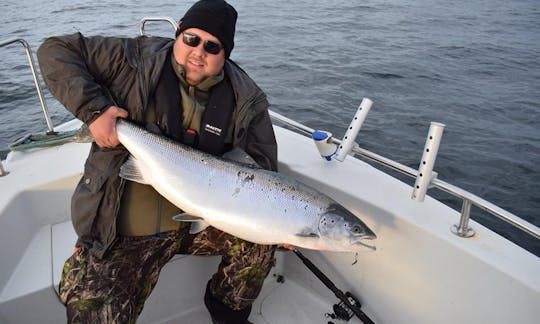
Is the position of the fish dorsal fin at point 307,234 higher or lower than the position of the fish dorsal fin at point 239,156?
lower

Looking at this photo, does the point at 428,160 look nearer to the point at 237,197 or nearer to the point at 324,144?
the point at 324,144

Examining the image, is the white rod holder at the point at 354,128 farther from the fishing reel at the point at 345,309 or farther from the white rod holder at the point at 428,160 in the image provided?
the fishing reel at the point at 345,309

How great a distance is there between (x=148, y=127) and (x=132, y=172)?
0.32 meters

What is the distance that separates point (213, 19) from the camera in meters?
2.68

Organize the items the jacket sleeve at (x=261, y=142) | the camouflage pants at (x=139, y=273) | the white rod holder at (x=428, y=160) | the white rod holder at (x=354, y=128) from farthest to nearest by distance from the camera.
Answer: the white rod holder at (x=354, y=128) < the jacket sleeve at (x=261, y=142) < the white rod holder at (x=428, y=160) < the camouflage pants at (x=139, y=273)

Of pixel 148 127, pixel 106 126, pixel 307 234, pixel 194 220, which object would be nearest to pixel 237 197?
pixel 194 220

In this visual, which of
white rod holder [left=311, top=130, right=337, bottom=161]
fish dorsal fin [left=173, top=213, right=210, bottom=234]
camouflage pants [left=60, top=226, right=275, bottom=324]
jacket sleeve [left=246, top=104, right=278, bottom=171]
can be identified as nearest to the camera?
camouflage pants [left=60, top=226, right=275, bottom=324]

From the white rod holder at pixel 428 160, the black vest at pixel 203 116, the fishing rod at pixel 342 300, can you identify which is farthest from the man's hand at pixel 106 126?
the white rod holder at pixel 428 160

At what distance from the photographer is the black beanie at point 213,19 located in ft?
8.76

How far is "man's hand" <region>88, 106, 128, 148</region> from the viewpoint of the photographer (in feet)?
8.17

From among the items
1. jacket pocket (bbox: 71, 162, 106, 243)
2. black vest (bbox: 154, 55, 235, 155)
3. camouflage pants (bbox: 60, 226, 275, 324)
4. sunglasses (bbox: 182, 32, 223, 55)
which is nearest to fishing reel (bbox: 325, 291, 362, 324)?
camouflage pants (bbox: 60, 226, 275, 324)

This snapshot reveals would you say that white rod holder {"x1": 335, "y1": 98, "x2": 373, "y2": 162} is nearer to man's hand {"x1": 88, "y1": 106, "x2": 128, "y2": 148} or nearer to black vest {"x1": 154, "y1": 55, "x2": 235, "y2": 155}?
black vest {"x1": 154, "y1": 55, "x2": 235, "y2": 155}

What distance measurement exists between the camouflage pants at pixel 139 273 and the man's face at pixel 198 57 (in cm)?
100

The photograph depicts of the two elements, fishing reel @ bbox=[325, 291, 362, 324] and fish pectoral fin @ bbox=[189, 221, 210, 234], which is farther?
fishing reel @ bbox=[325, 291, 362, 324]
